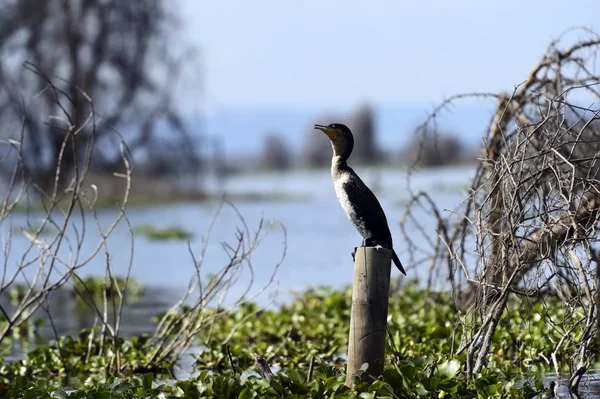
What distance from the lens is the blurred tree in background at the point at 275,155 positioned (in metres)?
66.5

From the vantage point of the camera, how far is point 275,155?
6700cm

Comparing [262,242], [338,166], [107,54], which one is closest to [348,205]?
[338,166]

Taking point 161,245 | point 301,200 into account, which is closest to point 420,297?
point 161,245

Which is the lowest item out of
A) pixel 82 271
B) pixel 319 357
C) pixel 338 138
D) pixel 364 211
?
pixel 82 271

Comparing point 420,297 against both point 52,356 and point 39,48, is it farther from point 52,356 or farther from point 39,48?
point 39,48

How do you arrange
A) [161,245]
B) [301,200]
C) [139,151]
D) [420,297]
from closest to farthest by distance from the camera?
[420,297] < [161,245] < [139,151] < [301,200]

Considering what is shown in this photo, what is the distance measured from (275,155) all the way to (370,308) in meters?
61.3

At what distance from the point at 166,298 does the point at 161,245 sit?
8393mm

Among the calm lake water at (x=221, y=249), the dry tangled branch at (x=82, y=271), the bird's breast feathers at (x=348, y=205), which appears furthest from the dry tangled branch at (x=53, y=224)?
the bird's breast feathers at (x=348, y=205)

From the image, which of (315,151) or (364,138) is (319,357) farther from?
(315,151)

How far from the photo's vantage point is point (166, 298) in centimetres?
1383

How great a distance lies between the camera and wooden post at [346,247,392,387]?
18.9 feet

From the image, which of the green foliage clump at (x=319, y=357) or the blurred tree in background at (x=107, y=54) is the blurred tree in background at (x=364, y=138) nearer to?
the blurred tree in background at (x=107, y=54)

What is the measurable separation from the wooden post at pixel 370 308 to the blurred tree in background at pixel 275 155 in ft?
198
